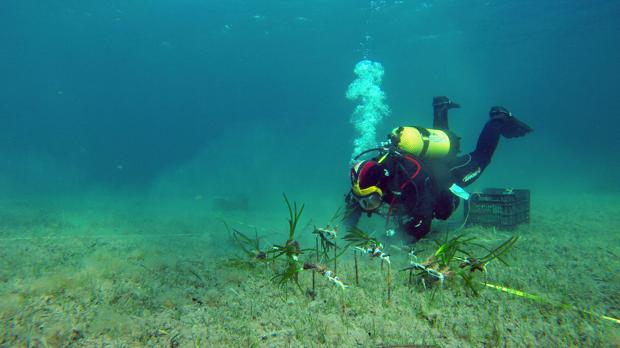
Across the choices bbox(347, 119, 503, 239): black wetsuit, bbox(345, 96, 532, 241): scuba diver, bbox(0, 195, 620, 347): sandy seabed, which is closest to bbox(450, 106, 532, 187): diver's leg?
bbox(345, 96, 532, 241): scuba diver

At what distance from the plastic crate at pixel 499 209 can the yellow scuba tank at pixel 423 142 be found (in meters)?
1.31

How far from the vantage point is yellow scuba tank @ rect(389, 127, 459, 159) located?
4789 millimetres

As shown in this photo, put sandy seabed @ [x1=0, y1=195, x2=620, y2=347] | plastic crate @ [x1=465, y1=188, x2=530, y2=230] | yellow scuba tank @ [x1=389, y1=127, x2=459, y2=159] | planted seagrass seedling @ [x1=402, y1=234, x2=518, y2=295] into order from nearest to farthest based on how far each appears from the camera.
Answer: sandy seabed @ [x1=0, y1=195, x2=620, y2=347], planted seagrass seedling @ [x1=402, y1=234, x2=518, y2=295], yellow scuba tank @ [x1=389, y1=127, x2=459, y2=159], plastic crate @ [x1=465, y1=188, x2=530, y2=230]

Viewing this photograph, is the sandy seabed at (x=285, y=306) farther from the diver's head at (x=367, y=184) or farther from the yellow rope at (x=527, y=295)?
the diver's head at (x=367, y=184)

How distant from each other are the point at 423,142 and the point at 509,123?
2.73 m

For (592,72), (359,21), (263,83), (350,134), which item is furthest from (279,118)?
(592,72)

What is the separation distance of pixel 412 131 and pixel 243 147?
1515 inches

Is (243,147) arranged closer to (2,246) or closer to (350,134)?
(2,246)

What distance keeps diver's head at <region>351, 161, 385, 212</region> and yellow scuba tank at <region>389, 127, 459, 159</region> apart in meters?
0.72

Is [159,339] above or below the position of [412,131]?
below

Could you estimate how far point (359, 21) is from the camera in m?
27.9

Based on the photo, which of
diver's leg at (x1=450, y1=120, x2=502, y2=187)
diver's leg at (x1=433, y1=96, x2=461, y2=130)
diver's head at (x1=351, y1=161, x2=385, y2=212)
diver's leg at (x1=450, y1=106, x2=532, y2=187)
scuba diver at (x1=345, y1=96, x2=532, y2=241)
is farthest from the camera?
diver's leg at (x1=433, y1=96, x2=461, y2=130)

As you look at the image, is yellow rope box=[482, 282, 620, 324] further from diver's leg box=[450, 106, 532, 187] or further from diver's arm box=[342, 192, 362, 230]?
diver's leg box=[450, 106, 532, 187]

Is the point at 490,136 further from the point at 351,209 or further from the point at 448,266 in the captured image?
the point at 448,266
